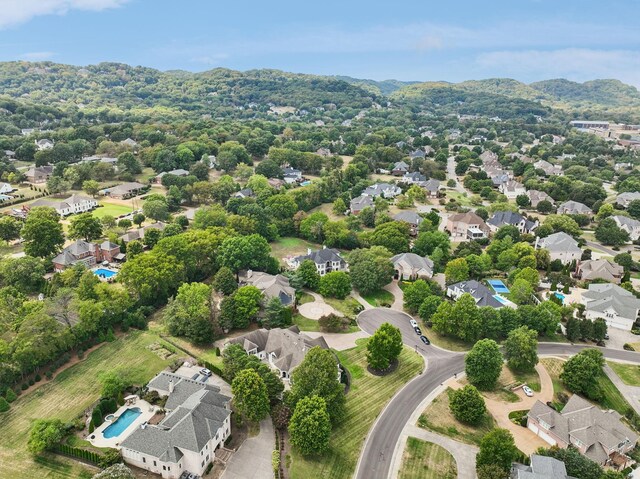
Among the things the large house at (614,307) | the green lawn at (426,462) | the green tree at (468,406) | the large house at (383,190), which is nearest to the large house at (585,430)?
the green tree at (468,406)

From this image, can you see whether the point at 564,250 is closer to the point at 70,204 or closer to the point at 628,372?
the point at 628,372

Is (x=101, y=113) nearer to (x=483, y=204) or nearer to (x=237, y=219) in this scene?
(x=237, y=219)

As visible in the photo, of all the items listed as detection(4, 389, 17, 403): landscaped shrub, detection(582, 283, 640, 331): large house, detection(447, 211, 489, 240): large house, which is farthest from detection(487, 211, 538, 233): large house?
detection(4, 389, 17, 403): landscaped shrub

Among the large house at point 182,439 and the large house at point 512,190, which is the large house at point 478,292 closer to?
the large house at point 182,439

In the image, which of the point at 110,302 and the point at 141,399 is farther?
the point at 110,302

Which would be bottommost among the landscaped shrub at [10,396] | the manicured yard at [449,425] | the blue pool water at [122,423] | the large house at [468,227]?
the manicured yard at [449,425]

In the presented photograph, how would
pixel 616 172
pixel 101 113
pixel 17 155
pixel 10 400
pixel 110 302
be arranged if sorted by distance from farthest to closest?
pixel 101 113 → pixel 616 172 → pixel 17 155 → pixel 110 302 → pixel 10 400

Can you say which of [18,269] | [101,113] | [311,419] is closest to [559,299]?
[311,419]
